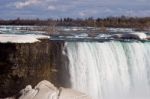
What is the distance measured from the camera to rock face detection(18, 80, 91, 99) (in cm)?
2147

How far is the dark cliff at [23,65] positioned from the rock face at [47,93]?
71 cm

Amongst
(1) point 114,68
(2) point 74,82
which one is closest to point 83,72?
(2) point 74,82

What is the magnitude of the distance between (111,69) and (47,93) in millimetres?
5929

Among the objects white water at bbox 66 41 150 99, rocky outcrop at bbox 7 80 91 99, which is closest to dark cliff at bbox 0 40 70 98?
rocky outcrop at bbox 7 80 91 99

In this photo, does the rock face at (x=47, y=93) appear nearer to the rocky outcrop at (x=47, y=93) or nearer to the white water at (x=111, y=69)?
the rocky outcrop at (x=47, y=93)

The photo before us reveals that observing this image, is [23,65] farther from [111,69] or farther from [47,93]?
[111,69]

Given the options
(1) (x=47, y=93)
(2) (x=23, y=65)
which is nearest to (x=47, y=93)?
(1) (x=47, y=93)

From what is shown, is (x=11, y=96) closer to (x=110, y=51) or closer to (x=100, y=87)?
(x=100, y=87)

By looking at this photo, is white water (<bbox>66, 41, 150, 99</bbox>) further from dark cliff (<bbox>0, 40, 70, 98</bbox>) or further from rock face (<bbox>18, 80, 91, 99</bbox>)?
rock face (<bbox>18, 80, 91, 99</bbox>)

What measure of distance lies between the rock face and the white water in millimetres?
2035

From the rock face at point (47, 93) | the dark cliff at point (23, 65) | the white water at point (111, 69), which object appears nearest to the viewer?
the rock face at point (47, 93)

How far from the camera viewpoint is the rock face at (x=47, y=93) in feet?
70.4

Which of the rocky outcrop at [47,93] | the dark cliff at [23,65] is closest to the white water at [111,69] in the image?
the dark cliff at [23,65]

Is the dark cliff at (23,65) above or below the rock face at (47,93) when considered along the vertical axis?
above
